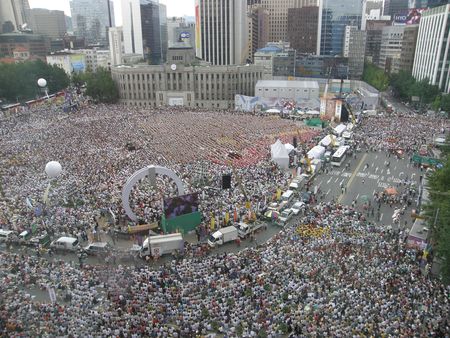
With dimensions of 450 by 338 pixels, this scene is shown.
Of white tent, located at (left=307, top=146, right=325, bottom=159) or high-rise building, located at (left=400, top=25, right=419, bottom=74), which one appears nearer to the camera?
white tent, located at (left=307, top=146, right=325, bottom=159)

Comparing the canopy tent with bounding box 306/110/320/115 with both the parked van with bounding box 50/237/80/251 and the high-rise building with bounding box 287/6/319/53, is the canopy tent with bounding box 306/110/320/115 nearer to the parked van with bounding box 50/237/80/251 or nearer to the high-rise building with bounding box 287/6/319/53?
the parked van with bounding box 50/237/80/251

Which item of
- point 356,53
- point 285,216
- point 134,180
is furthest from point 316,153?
point 356,53

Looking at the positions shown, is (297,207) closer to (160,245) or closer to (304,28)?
(160,245)

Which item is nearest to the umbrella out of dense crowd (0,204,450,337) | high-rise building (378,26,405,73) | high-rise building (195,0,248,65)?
dense crowd (0,204,450,337)

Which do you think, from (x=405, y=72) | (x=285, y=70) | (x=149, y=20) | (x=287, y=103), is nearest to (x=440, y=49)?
(x=405, y=72)

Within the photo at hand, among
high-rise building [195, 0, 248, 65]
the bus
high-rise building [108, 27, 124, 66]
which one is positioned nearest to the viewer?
the bus

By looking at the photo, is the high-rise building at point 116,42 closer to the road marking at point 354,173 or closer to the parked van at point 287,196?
the road marking at point 354,173

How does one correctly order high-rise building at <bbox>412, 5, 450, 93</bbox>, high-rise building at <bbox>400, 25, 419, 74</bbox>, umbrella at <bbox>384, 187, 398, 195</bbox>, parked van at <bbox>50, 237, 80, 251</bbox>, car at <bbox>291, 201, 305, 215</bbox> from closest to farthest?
parked van at <bbox>50, 237, 80, 251</bbox> < car at <bbox>291, 201, 305, 215</bbox> < umbrella at <bbox>384, 187, 398, 195</bbox> < high-rise building at <bbox>412, 5, 450, 93</bbox> < high-rise building at <bbox>400, 25, 419, 74</bbox>
